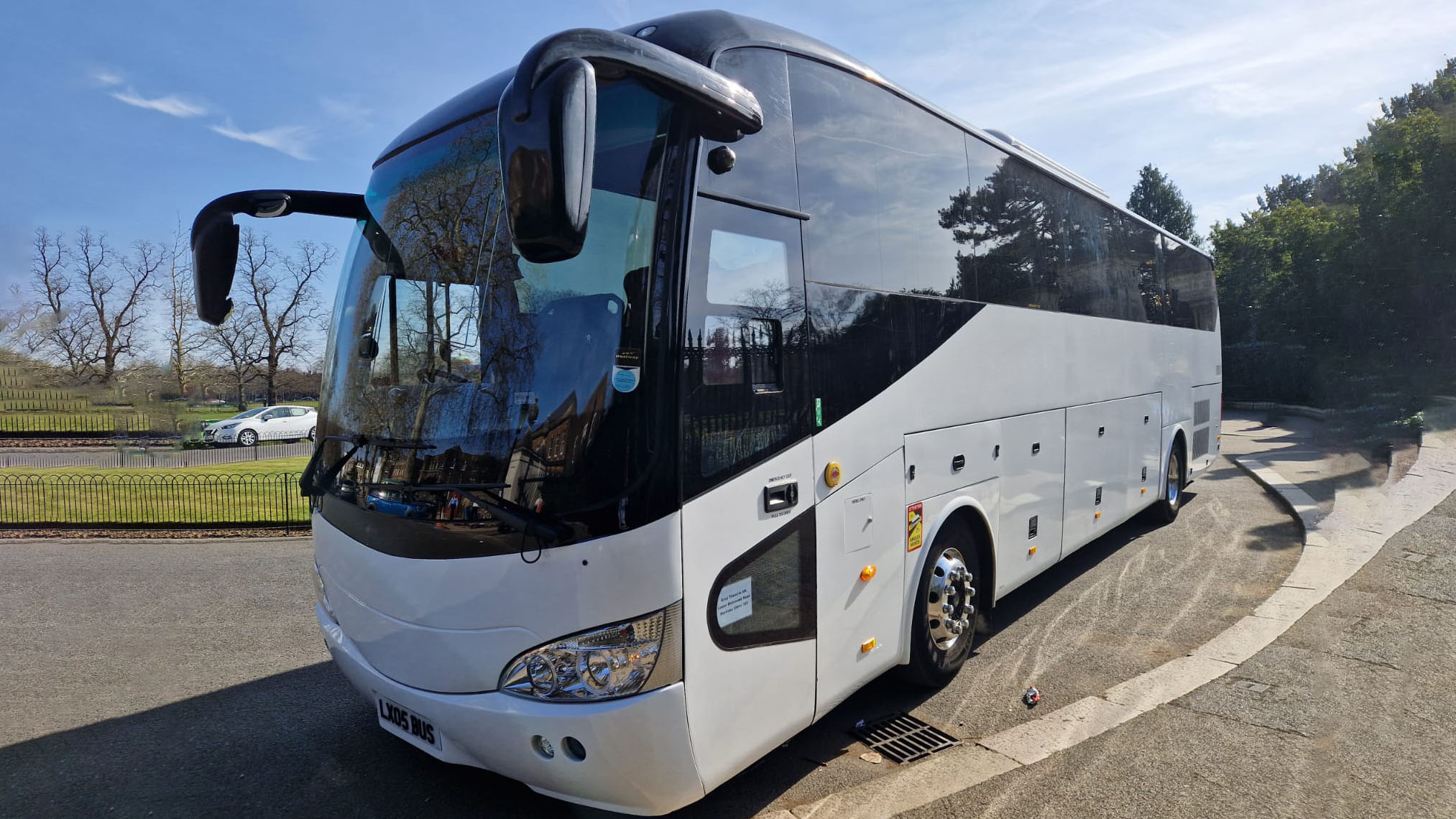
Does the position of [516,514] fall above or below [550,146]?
below

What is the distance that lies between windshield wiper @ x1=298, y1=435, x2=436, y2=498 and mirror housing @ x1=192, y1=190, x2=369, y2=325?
0.90 metres

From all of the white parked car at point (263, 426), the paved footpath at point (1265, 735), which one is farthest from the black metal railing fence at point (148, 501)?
the white parked car at point (263, 426)

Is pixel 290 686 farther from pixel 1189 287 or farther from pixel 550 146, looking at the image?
pixel 1189 287

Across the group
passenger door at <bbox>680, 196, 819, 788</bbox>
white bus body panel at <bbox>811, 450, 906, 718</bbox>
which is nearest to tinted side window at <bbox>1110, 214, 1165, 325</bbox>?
white bus body panel at <bbox>811, 450, 906, 718</bbox>

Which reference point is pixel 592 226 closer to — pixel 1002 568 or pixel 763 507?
pixel 763 507

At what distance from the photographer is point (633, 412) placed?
280cm

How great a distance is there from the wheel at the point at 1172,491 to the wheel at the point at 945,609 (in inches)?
234

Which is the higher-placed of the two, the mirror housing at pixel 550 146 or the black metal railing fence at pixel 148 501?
the mirror housing at pixel 550 146

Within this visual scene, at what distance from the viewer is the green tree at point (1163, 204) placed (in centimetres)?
6619

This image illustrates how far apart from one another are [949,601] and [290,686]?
14.6 feet

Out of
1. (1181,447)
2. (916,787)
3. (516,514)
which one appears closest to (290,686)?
(516,514)

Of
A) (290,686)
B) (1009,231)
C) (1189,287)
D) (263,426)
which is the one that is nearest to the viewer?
(290,686)

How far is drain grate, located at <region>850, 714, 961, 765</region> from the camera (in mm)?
4129

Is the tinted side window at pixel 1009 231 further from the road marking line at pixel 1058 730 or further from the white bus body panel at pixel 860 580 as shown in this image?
the road marking line at pixel 1058 730
